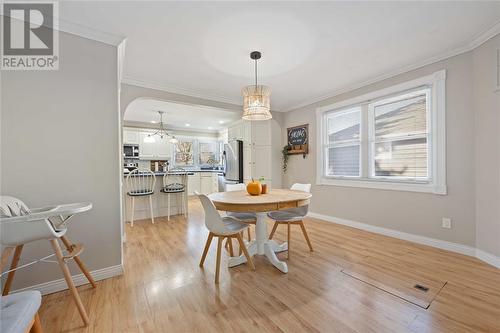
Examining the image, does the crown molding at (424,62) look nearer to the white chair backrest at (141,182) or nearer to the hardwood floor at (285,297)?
the hardwood floor at (285,297)

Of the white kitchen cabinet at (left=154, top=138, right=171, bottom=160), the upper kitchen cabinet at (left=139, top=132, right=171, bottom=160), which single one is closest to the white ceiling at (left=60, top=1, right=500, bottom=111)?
the upper kitchen cabinet at (left=139, top=132, right=171, bottom=160)

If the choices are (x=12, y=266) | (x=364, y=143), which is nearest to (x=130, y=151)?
(x=12, y=266)

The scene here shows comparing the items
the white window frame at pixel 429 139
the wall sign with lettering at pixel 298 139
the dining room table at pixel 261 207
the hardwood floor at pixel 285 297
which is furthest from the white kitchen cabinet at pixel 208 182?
the dining room table at pixel 261 207

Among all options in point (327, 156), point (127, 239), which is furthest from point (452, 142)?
point (127, 239)

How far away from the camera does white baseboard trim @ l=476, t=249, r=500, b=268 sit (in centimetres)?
212

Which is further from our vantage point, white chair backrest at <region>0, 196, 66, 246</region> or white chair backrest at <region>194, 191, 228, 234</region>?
white chair backrest at <region>194, 191, 228, 234</region>

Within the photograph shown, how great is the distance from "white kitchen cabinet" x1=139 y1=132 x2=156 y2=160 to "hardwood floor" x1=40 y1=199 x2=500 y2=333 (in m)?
4.52

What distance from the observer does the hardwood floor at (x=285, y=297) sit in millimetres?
1383

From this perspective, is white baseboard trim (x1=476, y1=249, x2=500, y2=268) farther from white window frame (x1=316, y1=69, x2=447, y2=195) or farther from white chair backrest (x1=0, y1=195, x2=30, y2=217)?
white chair backrest (x1=0, y1=195, x2=30, y2=217)

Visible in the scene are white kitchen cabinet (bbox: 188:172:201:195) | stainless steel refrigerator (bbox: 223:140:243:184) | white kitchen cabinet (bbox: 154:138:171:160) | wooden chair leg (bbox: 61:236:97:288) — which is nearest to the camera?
wooden chair leg (bbox: 61:236:97:288)

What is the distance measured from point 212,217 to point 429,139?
9.54ft

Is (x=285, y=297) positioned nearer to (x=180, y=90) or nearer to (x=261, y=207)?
(x=261, y=207)

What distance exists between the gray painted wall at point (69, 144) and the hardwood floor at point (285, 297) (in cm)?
44

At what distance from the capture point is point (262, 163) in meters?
4.73
